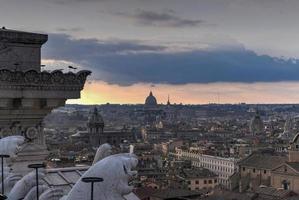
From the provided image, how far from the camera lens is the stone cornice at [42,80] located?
4.56 meters

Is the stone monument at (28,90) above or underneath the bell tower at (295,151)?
above

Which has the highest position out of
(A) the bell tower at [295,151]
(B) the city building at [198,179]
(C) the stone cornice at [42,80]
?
(C) the stone cornice at [42,80]

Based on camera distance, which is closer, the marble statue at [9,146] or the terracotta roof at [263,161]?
the marble statue at [9,146]

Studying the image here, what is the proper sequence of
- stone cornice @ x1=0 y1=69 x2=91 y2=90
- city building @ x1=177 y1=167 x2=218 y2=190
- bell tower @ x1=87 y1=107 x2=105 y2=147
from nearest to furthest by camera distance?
stone cornice @ x1=0 y1=69 x2=91 y2=90 → city building @ x1=177 y1=167 x2=218 y2=190 → bell tower @ x1=87 y1=107 x2=105 y2=147

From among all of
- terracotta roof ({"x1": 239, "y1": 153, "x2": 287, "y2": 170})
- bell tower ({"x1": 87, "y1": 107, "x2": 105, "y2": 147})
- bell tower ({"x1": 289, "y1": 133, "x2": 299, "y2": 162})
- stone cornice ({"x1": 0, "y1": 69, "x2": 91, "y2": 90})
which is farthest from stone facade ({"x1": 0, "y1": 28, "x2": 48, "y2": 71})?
bell tower ({"x1": 87, "y1": 107, "x2": 105, "y2": 147})

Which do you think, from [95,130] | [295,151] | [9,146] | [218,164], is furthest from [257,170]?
[9,146]

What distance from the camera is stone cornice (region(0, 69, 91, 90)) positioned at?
179 inches

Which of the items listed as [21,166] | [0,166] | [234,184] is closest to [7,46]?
[21,166]

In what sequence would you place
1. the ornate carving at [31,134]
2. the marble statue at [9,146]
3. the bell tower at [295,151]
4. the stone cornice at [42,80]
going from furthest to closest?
the bell tower at [295,151] < the ornate carving at [31,134] < the stone cornice at [42,80] < the marble statue at [9,146]

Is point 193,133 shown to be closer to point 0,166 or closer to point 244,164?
point 244,164

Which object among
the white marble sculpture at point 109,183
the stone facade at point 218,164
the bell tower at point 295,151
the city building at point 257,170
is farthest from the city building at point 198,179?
the white marble sculpture at point 109,183

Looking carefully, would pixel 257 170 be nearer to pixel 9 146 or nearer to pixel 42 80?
pixel 42 80

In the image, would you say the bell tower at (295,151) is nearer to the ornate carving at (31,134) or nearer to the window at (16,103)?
the ornate carving at (31,134)

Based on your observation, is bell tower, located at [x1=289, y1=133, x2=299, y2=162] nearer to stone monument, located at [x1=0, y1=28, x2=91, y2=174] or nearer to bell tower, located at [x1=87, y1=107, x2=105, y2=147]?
bell tower, located at [x1=87, y1=107, x2=105, y2=147]
